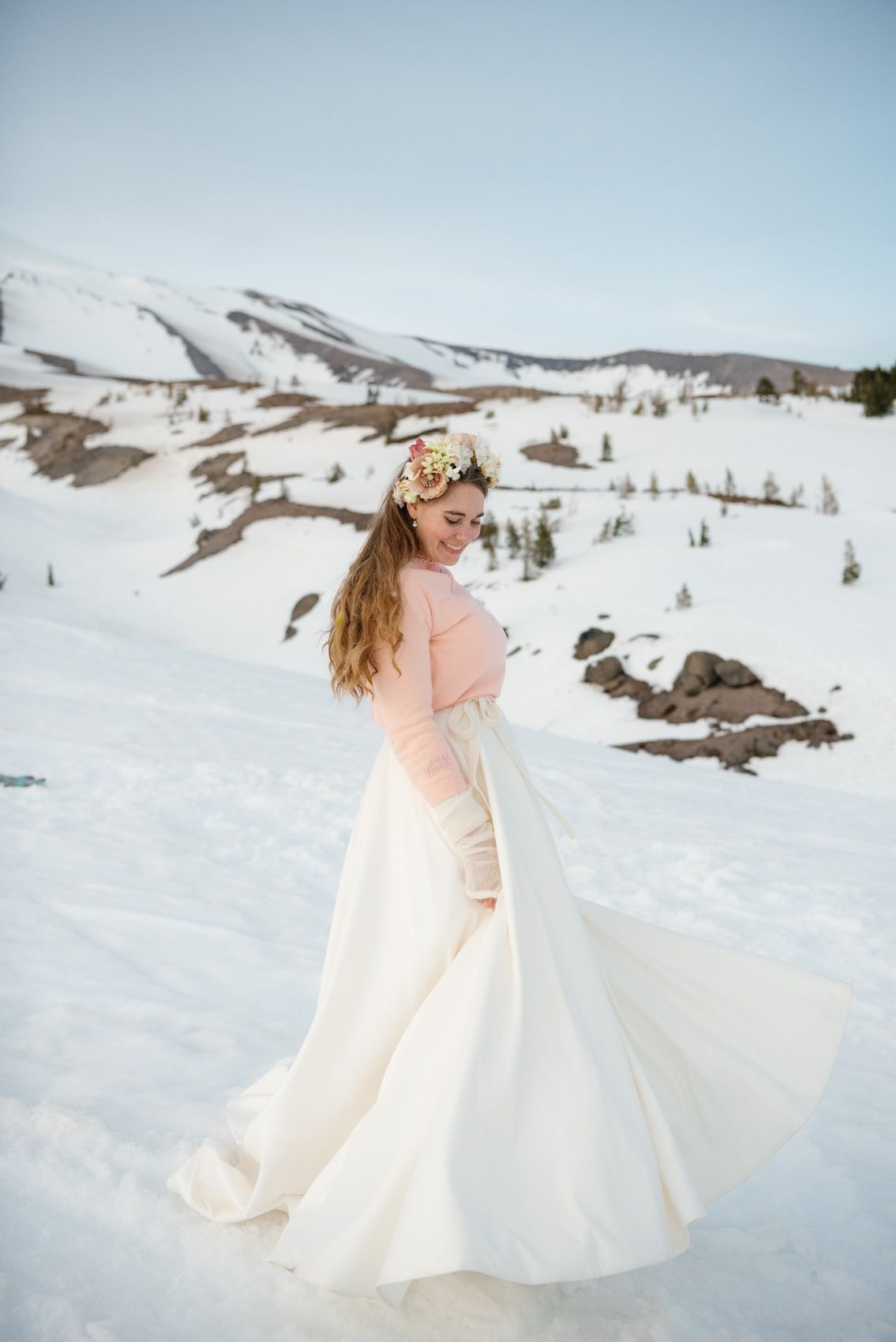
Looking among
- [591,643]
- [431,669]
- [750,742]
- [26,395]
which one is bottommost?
[750,742]

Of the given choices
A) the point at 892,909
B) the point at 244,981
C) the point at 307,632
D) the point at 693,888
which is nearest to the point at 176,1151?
the point at 244,981

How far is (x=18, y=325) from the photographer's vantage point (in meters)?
42.6

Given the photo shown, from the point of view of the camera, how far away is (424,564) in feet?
6.59

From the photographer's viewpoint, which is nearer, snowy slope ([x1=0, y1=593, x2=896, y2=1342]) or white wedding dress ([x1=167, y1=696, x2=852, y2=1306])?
white wedding dress ([x1=167, y1=696, x2=852, y2=1306])

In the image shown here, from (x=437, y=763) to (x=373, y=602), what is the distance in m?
0.35

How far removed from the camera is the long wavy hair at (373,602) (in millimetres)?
1915

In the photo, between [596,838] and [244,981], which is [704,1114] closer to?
[244,981]

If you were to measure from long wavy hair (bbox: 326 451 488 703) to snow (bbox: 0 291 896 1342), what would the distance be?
3.86 ft

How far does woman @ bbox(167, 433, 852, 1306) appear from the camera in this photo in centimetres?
165

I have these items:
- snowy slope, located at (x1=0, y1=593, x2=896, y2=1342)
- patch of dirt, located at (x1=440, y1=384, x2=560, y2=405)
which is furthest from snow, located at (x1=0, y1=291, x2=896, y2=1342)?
patch of dirt, located at (x1=440, y1=384, x2=560, y2=405)

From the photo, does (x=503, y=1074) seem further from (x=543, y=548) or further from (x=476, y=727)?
(x=543, y=548)

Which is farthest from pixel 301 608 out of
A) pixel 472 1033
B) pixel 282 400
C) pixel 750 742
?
pixel 472 1033

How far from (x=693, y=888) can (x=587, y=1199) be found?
9.95 feet

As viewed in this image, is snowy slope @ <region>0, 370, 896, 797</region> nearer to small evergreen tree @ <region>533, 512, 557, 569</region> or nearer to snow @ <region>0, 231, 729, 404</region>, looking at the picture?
small evergreen tree @ <region>533, 512, 557, 569</region>
